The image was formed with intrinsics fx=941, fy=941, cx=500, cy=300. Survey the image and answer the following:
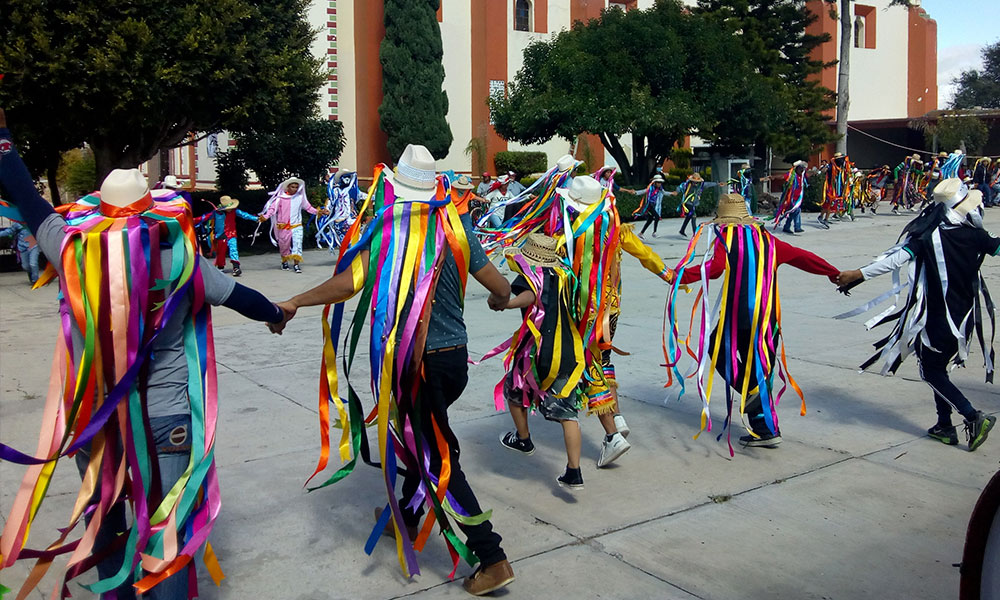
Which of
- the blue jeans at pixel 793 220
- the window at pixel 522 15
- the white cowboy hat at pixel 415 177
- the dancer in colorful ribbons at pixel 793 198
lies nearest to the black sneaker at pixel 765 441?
the white cowboy hat at pixel 415 177

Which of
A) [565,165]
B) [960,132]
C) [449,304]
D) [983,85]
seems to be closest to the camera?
[449,304]

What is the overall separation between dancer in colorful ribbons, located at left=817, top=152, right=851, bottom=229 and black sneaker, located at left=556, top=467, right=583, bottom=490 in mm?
18146

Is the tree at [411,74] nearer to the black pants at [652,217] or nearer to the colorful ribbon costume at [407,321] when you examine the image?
the black pants at [652,217]

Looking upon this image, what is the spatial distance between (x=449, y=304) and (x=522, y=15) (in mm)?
32148

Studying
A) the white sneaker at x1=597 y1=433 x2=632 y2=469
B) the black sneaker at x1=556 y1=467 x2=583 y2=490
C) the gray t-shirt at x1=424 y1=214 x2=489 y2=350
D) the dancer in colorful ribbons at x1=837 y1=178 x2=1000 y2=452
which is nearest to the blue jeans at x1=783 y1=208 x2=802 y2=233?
the dancer in colorful ribbons at x1=837 y1=178 x2=1000 y2=452

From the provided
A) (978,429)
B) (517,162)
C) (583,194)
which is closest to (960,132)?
(517,162)

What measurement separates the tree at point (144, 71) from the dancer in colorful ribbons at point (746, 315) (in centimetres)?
1215

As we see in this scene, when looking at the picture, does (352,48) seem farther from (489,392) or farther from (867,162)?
(489,392)

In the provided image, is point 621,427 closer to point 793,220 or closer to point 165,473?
point 165,473

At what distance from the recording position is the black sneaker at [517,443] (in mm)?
5668

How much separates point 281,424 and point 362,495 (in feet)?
5.13

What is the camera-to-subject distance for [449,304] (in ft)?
13.2

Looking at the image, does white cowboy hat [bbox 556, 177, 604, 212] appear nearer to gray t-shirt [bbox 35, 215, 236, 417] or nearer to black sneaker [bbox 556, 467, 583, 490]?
black sneaker [bbox 556, 467, 583, 490]

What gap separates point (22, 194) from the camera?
10.7ft
